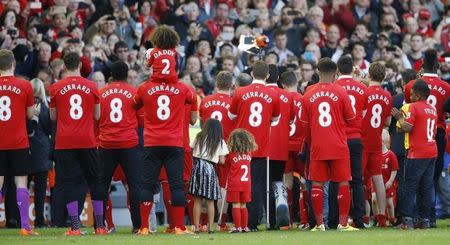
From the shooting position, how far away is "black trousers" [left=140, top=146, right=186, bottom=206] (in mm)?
19500

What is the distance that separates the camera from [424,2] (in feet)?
109

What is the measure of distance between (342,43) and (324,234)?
11108mm

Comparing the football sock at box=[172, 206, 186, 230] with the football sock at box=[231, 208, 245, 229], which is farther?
the football sock at box=[231, 208, 245, 229]

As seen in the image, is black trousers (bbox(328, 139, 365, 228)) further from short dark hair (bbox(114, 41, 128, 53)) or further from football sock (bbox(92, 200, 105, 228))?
short dark hair (bbox(114, 41, 128, 53))

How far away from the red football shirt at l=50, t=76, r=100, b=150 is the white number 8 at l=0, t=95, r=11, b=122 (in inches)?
25.5

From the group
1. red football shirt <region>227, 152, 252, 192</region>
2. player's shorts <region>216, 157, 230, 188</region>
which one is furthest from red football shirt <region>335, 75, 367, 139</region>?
player's shorts <region>216, 157, 230, 188</region>

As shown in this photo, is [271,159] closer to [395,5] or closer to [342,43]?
[342,43]

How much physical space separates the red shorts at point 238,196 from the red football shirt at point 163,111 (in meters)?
1.16

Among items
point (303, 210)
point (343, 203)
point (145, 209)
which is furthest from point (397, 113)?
point (145, 209)

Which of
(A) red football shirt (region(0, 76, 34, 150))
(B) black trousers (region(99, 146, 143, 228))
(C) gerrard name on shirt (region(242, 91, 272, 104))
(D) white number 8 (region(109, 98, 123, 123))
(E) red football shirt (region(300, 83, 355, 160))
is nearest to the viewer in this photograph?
(E) red football shirt (region(300, 83, 355, 160))

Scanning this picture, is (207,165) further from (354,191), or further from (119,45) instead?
(119,45)

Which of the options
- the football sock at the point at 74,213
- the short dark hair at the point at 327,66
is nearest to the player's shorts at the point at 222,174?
the short dark hair at the point at 327,66

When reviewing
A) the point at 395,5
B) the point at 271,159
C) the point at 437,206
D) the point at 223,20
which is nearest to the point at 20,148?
the point at 271,159

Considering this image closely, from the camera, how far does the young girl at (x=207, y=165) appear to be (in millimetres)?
20359
